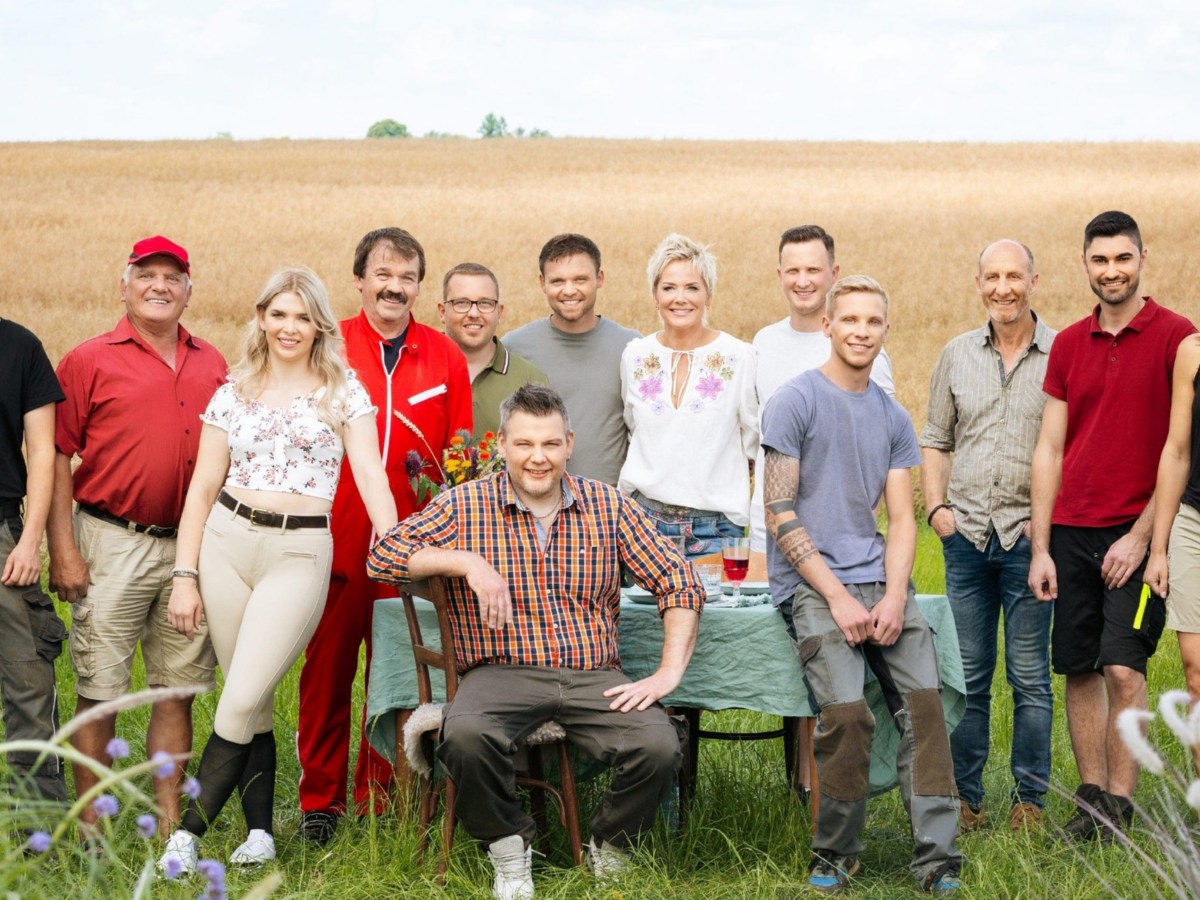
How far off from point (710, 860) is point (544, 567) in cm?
120

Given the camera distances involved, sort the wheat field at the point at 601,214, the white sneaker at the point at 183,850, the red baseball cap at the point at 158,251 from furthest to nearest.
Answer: the wheat field at the point at 601,214, the red baseball cap at the point at 158,251, the white sneaker at the point at 183,850

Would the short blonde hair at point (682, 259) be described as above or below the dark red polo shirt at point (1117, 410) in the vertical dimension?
above

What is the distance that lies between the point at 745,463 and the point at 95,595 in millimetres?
2379

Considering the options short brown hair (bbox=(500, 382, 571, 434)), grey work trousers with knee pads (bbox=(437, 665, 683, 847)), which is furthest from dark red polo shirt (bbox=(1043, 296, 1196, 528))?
short brown hair (bbox=(500, 382, 571, 434))

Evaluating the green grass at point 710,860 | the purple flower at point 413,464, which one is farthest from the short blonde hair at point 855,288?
the green grass at point 710,860

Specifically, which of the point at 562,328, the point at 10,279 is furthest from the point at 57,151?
the point at 562,328

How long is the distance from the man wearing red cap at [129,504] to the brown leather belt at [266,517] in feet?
1.17

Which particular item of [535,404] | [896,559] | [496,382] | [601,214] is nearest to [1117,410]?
[896,559]

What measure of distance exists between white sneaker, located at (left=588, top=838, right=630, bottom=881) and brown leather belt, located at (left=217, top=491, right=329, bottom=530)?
1.37 m

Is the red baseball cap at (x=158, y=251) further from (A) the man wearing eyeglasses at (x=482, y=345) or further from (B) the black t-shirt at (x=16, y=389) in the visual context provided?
(A) the man wearing eyeglasses at (x=482, y=345)

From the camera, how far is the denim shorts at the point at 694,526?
203 inches

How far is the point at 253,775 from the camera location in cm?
462

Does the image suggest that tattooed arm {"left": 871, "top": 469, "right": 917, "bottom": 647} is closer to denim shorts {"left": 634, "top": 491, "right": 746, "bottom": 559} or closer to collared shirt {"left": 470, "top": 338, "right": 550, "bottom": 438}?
denim shorts {"left": 634, "top": 491, "right": 746, "bottom": 559}

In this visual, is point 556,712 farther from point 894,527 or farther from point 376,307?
point 376,307
